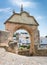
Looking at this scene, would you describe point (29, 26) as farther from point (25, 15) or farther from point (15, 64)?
point (15, 64)

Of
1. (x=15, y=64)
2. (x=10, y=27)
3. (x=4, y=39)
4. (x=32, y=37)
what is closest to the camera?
(x=15, y=64)

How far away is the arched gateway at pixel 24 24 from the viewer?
78.7 feet

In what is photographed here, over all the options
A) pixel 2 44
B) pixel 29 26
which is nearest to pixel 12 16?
pixel 29 26

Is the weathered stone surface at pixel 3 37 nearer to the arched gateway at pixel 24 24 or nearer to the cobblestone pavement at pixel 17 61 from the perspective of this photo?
the cobblestone pavement at pixel 17 61

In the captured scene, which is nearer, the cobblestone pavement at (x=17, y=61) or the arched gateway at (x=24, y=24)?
the cobblestone pavement at (x=17, y=61)

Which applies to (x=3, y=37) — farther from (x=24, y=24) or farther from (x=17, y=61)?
(x=24, y=24)

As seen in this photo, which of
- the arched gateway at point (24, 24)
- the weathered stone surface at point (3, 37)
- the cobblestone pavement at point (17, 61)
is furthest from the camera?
the arched gateway at point (24, 24)

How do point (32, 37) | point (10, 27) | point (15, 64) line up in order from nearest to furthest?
point (15, 64)
point (10, 27)
point (32, 37)

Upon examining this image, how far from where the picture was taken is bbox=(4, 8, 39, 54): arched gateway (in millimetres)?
24000

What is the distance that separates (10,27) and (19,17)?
1.88 metres

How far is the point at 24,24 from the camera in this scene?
81.8 feet

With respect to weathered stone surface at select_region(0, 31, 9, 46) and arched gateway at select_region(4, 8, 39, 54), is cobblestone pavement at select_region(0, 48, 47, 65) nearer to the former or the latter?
weathered stone surface at select_region(0, 31, 9, 46)

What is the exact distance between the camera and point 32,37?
25688mm

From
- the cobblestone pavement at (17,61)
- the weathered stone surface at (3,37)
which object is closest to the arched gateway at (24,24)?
the weathered stone surface at (3,37)
